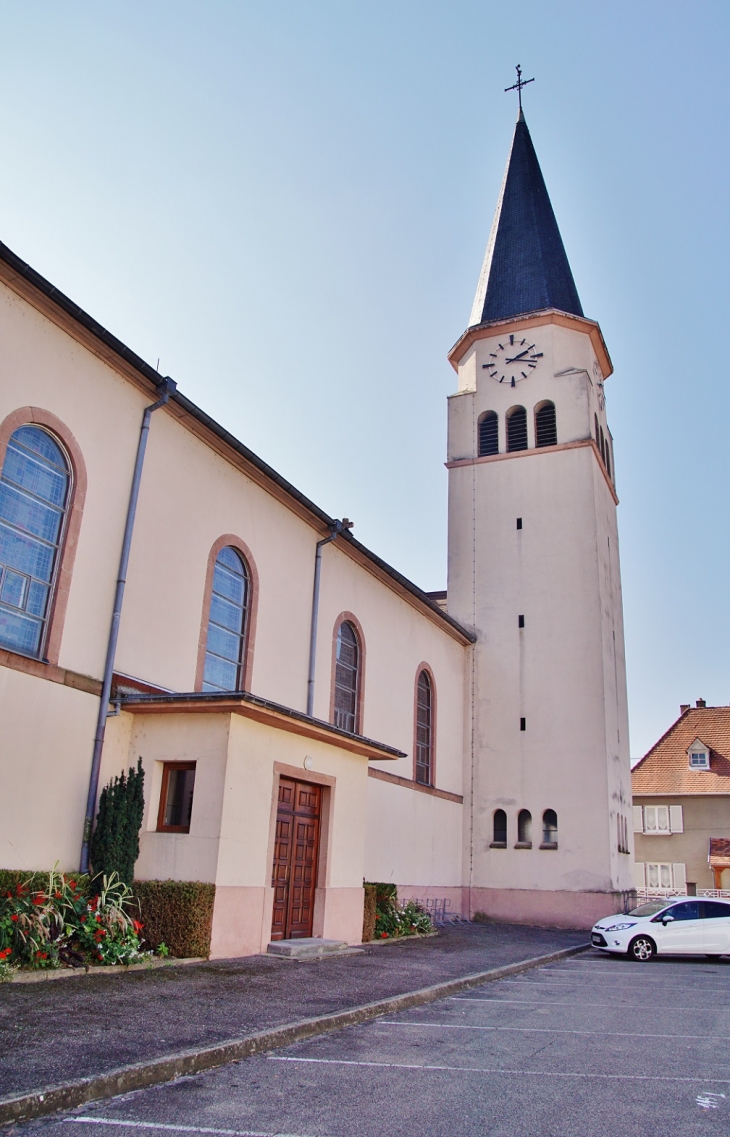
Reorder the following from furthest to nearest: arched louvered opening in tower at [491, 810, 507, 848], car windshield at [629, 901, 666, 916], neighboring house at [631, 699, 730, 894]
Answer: neighboring house at [631, 699, 730, 894], arched louvered opening in tower at [491, 810, 507, 848], car windshield at [629, 901, 666, 916]

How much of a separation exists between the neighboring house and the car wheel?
1936cm

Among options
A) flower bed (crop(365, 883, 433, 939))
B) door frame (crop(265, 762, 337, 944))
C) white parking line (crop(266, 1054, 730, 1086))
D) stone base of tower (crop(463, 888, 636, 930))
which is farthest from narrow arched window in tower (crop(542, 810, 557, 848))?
white parking line (crop(266, 1054, 730, 1086))

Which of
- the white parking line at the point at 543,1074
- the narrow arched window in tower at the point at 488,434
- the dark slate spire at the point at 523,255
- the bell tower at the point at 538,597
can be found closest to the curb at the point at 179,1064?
the white parking line at the point at 543,1074

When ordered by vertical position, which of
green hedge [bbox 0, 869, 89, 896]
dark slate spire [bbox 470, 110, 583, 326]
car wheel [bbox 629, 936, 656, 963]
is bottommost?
car wheel [bbox 629, 936, 656, 963]

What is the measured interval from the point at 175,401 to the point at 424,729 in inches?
483

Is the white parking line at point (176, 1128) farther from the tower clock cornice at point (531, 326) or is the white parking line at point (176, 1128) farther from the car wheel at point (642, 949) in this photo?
the tower clock cornice at point (531, 326)

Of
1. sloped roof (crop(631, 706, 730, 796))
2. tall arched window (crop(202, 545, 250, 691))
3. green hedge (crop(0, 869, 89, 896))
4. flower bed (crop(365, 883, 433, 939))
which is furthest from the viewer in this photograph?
sloped roof (crop(631, 706, 730, 796))

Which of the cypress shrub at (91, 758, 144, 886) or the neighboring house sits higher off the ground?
the neighboring house

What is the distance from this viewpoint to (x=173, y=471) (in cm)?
1448

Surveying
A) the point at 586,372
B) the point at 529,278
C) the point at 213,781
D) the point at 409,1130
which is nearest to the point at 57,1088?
the point at 409,1130

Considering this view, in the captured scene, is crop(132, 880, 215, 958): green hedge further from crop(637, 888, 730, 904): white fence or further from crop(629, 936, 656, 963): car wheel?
crop(637, 888, 730, 904): white fence

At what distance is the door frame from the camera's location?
12.7m

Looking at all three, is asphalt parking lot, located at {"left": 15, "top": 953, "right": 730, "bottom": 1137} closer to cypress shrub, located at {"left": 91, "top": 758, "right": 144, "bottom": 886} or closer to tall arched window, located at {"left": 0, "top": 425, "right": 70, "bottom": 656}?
cypress shrub, located at {"left": 91, "top": 758, "right": 144, "bottom": 886}

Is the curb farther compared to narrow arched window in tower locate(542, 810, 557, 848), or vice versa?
narrow arched window in tower locate(542, 810, 557, 848)
